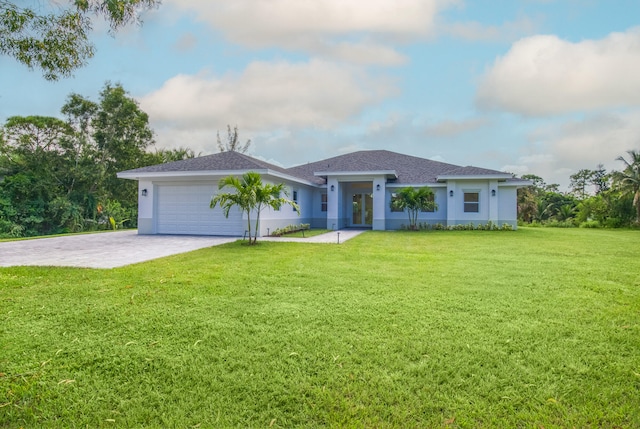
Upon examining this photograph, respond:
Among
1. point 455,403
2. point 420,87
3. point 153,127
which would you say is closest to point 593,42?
point 420,87

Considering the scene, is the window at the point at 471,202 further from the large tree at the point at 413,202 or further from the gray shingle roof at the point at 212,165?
the gray shingle roof at the point at 212,165

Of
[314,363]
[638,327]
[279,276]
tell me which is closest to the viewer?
[314,363]

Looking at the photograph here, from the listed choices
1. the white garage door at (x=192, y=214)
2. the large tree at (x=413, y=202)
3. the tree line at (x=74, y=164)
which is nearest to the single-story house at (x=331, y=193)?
the white garage door at (x=192, y=214)

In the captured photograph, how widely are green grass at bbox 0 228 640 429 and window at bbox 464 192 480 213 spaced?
14.8 m

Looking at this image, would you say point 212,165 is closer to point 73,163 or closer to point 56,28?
point 56,28

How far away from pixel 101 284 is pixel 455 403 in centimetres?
589

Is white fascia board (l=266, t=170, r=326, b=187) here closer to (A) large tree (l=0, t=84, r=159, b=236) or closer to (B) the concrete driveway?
(B) the concrete driveway

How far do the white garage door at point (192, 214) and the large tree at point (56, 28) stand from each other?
35.6ft

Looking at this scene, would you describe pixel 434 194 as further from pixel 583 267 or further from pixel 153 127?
pixel 153 127

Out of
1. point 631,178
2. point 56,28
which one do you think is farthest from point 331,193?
point 631,178

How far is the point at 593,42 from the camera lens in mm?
12117

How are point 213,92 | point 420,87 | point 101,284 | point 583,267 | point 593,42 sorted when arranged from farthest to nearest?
point 213,92, point 420,87, point 593,42, point 583,267, point 101,284

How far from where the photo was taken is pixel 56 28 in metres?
5.28

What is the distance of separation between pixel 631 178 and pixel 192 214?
99.1 feet
